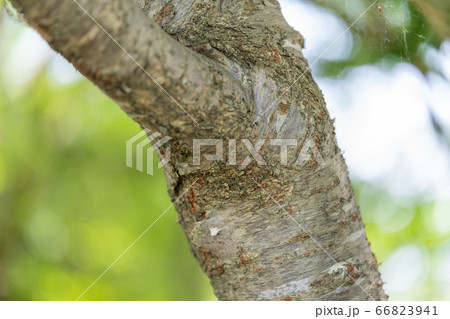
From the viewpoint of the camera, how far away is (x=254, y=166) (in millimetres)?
505

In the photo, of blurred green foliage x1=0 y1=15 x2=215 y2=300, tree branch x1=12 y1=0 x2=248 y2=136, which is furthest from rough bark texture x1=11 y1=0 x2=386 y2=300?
blurred green foliage x1=0 y1=15 x2=215 y2=300

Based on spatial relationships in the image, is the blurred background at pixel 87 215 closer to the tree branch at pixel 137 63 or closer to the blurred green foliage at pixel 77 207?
the blurred green foliage at pixel 77 207

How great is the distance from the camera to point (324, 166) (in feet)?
1.81

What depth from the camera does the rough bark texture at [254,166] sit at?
448 mm

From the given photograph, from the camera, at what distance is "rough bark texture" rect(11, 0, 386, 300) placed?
1.47ft

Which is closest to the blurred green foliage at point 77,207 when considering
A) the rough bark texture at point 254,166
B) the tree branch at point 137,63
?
the rough bark texture at point 254,166
